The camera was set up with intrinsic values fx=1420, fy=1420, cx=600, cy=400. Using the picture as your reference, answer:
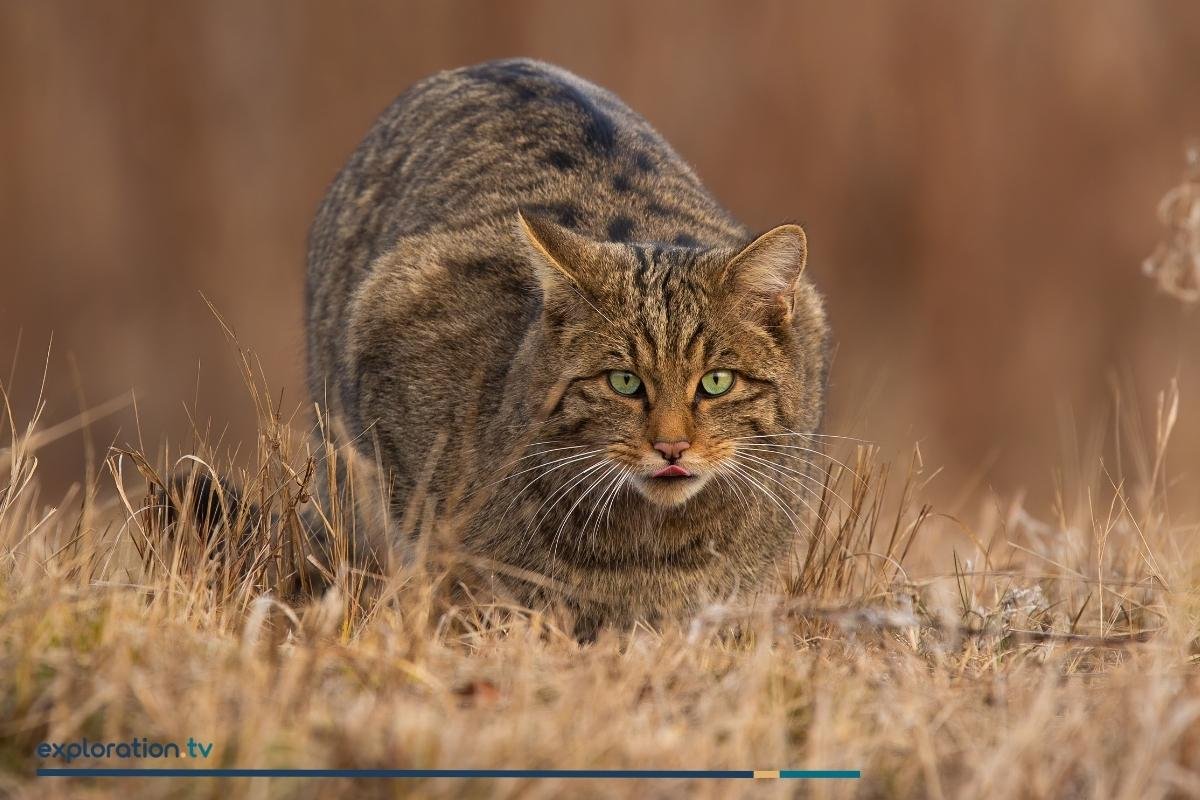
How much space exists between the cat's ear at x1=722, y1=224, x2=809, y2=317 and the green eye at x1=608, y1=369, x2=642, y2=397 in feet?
1.10

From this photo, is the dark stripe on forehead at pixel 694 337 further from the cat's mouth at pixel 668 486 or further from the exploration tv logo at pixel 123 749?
the exploration tv logo at pixel 123 749

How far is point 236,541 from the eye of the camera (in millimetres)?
3279

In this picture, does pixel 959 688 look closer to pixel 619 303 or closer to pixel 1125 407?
pixel 619 303

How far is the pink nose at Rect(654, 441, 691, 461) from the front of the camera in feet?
10.6

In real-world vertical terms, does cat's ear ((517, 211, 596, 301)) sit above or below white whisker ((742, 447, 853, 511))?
above

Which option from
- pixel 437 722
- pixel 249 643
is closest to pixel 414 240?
pixel 249 643

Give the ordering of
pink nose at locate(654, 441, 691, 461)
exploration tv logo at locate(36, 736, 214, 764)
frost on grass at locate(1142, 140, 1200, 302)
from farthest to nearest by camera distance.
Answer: frost on grass at locate(1142, 140, 1200, 302) < pink nose at locate(654, 441, 691, 461) < exploration tv logo at locate(36, 736, 214, 764)

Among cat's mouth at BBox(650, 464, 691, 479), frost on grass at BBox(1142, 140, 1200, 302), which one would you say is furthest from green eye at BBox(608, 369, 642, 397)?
frost on grass at BBox(1142, 140, 1200, 302)

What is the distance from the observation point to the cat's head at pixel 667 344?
3.32 meters

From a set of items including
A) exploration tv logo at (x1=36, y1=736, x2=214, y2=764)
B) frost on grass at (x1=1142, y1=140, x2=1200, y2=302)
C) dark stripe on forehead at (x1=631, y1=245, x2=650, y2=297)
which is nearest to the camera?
exploration tv logo at (x1=36, y1=736, x2=214, y2=764)

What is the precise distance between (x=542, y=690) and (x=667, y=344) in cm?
124

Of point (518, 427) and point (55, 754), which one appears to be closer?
point (55, 754)

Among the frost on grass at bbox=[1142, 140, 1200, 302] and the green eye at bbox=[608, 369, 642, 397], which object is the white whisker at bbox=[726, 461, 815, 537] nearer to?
the green eye at bbox=[608, 369, 642, 397]

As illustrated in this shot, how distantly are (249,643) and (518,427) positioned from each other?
1346mm
